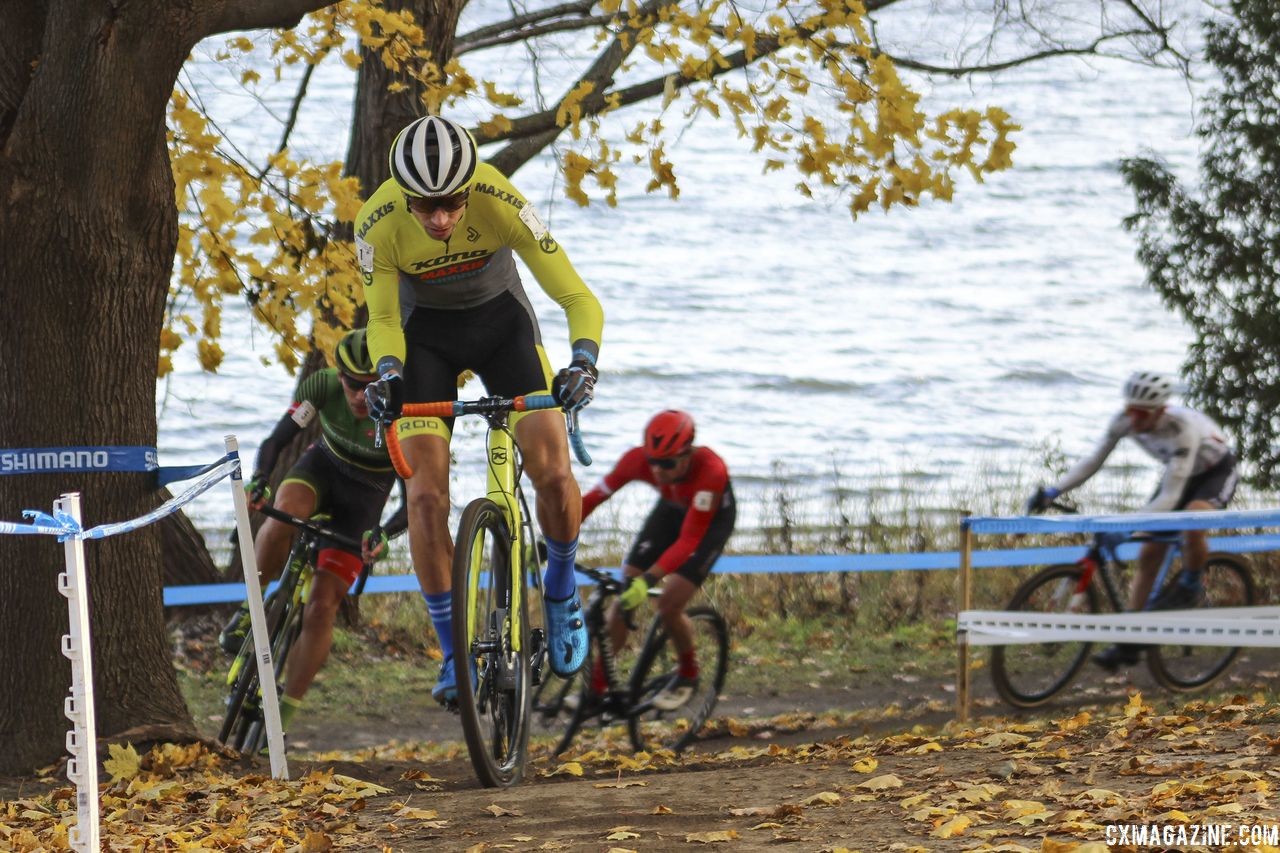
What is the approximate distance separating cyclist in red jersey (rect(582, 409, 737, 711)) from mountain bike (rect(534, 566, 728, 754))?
2.7 inches

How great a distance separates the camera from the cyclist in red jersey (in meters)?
9.45

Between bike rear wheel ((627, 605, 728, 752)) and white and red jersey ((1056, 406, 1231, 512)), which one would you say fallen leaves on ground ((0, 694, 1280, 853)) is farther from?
white and red jersey ((1056, 406, 1231, 512))

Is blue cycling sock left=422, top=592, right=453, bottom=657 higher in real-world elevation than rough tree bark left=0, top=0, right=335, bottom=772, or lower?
lower

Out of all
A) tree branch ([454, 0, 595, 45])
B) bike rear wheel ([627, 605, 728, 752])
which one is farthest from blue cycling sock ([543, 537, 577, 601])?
tree branch ([454, 0, 595, 45])

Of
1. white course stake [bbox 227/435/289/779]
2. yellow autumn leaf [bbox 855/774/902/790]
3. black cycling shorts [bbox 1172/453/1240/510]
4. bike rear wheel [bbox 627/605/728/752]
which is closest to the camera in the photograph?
yellow autumn leaf [bbox 855/774/902/790]

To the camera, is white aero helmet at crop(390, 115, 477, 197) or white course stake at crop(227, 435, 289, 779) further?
white course stake at crop(227, 435, 289, 779)

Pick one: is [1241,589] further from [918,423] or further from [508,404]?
[918,423]

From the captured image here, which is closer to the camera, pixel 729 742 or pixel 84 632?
pixel 84 632

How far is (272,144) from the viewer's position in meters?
43.6

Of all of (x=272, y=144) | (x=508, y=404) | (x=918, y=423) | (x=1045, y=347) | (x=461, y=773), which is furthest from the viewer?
(x=272, y=144)

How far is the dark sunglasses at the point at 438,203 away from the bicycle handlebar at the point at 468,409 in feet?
2.36

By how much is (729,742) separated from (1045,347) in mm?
30168

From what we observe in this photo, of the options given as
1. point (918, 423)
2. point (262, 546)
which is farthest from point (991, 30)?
point (918, 423)

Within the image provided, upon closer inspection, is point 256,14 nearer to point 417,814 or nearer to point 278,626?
point 278,626
